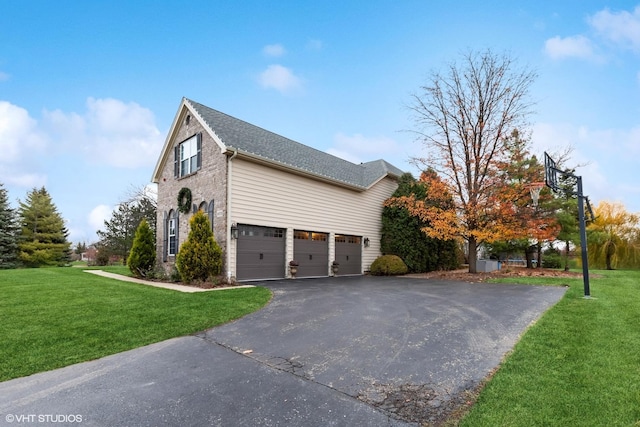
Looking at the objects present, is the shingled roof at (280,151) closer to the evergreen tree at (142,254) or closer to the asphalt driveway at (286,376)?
the evergreen tree at (142,254)

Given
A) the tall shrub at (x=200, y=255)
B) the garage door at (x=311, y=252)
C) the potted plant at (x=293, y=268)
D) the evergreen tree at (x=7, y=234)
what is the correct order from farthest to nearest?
the evergreen tree at (x=7, y=234)
the garage door at (x=311, y=252)
the potted plant at (x=293, y=268)
the tall shrub at (x=200, y=255)

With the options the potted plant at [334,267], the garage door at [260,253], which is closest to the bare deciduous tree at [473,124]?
the potted plant at [334,267]

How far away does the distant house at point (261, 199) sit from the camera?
37.8 ft

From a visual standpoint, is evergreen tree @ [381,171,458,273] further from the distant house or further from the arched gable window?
the arched gable window

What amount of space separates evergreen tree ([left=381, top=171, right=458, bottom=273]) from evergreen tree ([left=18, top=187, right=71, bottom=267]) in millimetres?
27267

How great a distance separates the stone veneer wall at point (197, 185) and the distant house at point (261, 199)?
0.04m

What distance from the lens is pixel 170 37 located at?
12.9m

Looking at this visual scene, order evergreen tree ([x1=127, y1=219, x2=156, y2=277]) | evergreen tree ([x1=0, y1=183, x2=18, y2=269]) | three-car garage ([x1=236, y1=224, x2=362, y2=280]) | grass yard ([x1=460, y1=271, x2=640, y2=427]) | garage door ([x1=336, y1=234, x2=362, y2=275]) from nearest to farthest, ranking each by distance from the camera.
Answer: grass yard ([x1=460, y1=271, x2=640, y2=427]) < three-car garage ([x1=236, y1=224, x2=362, y2=280]) < evergreen tree ([x1=127, y1=219, x2=156, y2=277]) < garage door ([x1=336, y1=234, x2=362, y2=275]) < evergreen tree ([x1=0, y1=183, x2=18, y2=269])

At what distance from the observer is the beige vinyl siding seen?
11.6m

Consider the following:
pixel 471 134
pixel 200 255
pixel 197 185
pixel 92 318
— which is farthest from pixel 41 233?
pixel 471 134

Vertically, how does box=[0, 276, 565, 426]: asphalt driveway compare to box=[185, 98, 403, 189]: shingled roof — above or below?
below

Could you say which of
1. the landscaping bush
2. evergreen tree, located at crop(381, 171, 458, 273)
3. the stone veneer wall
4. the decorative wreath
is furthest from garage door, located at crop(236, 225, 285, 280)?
evergreen tree, located at crop(381, 171, 458, 273)

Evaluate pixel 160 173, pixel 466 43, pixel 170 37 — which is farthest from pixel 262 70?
pixel 466 43

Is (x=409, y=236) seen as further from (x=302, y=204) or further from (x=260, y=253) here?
(x=260, y=253)
